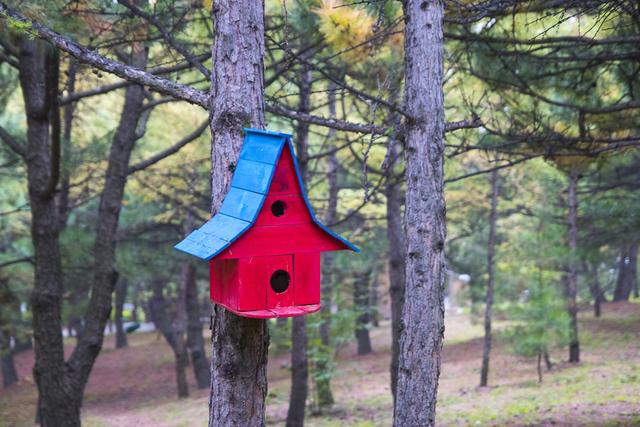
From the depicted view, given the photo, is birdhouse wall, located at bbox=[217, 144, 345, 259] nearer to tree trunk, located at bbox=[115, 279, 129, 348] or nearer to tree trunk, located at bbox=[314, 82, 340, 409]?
tree trunk, located at bbox=[314, 82, 340, 409]

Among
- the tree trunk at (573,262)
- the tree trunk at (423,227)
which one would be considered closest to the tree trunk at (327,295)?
the tree trunk at (573,262)

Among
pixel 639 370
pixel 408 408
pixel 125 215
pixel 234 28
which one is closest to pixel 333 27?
pixel 234 28

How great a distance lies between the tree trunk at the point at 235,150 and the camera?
321 centimetres

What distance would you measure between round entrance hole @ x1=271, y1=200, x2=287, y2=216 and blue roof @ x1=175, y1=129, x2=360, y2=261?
17cm

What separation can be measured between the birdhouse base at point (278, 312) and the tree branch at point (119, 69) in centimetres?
117

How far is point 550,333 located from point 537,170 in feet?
15.1

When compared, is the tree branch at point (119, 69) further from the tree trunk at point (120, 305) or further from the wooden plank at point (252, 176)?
the tree trunk at point (120, 305)

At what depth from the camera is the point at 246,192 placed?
3.11 m

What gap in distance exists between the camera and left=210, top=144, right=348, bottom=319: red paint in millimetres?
3062

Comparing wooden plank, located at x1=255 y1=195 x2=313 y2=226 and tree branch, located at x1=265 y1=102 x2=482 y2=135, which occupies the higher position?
tree branch, located at x1=265 y1=102 x2=482 y2=135

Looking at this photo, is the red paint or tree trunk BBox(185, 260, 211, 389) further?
tree trunk BBox(185, 260, 211, 389)

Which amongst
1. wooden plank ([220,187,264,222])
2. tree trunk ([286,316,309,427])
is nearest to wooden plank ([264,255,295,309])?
wooden plank ([220,187,264,222])

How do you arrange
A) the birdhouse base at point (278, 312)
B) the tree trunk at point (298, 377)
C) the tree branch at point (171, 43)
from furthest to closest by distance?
1. the tree trunk at point (298, 377)
2. the tree branch at point (171, 43)
3. the birdhouse base at point (278, 312)

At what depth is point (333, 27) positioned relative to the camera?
546cm
